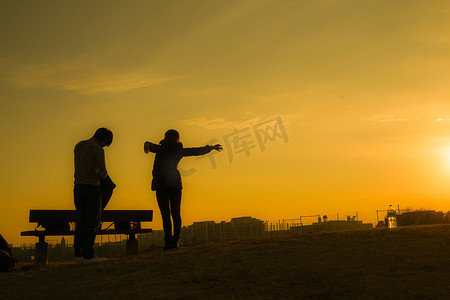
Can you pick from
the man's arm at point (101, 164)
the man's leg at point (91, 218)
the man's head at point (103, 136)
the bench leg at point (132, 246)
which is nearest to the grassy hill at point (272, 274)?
the man's leg at point (91, 218)

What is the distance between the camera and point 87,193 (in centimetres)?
994

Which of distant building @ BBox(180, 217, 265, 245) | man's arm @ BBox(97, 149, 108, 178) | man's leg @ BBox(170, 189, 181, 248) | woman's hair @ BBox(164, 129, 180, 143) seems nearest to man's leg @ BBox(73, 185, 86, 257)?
man's arm @ BBox(97, 149, 108, 178)

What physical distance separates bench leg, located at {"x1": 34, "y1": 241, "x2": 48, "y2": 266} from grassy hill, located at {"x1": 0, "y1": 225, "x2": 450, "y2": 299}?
2.46 meters

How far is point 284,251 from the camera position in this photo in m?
9.48

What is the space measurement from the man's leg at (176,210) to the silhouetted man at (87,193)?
6.66ft

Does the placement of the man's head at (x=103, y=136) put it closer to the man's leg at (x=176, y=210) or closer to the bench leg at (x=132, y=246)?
the man's leg at (x=176, y=210)

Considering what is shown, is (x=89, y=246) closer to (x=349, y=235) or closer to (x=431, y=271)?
(x=349, y=235)

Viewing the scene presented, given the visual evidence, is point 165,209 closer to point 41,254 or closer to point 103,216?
point 103,216

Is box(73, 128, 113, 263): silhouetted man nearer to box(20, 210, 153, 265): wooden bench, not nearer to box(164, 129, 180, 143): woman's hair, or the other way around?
box(164, 129, 180, 143): woman's hair

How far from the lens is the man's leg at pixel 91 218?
9891mm

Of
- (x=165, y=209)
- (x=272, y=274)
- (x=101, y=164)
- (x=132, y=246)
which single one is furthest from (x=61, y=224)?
(x=272, y=274)

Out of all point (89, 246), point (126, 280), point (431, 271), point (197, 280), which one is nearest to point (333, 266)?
point (431, 271)

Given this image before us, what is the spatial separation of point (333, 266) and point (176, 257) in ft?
10.3

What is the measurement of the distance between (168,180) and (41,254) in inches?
143
